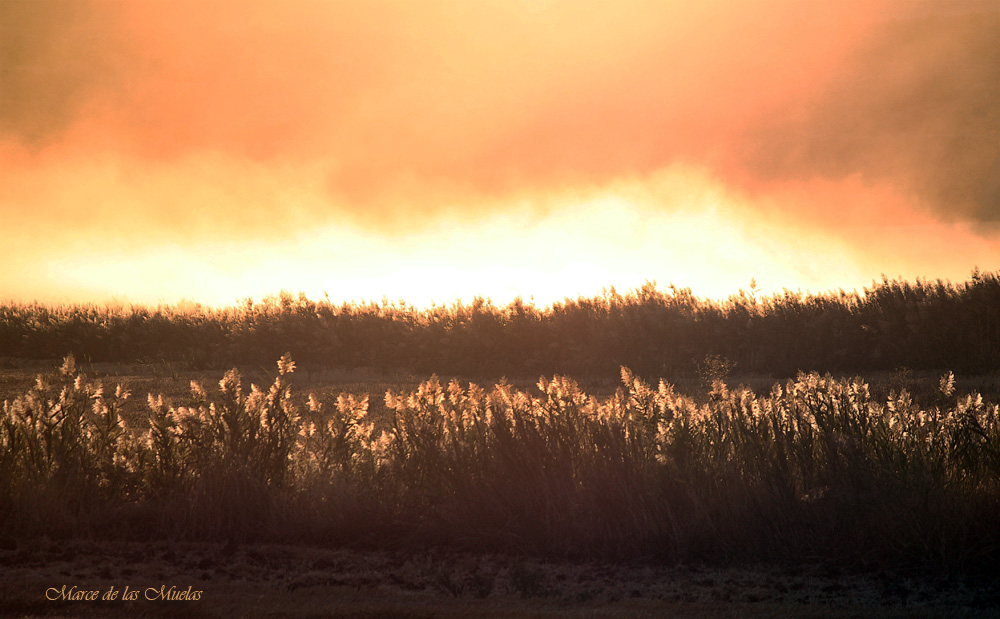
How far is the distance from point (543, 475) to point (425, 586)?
5.16ft

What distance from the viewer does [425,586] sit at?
486 cm

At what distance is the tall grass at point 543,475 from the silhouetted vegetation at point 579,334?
12198 millimetres

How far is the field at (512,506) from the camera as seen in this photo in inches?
185

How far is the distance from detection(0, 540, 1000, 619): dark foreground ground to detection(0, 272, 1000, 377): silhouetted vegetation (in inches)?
540

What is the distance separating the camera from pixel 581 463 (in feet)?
20.4

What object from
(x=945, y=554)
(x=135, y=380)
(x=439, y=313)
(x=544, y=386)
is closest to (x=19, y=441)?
(x=544, y=386)

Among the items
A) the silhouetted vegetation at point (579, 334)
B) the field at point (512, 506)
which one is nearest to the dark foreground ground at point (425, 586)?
the field at point (512, 506)

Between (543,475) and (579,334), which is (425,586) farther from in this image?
(579,334)

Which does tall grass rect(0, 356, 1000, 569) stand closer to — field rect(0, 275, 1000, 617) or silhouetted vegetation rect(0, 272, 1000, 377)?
field rect(0, 275, 1000, 617)

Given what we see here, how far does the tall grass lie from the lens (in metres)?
5.43

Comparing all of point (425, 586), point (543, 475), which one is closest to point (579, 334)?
point (543, 475)

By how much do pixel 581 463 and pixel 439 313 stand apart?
16550 millimetres

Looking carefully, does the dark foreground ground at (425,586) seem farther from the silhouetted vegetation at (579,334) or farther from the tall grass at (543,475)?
the silhouetted vegetation at (579,334)

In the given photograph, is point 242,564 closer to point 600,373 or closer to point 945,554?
point 945,554
